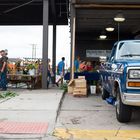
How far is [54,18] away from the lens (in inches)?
1015

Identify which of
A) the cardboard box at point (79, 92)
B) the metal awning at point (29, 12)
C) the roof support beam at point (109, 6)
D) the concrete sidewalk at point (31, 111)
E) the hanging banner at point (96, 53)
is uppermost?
the metal awning at point (29, 12)

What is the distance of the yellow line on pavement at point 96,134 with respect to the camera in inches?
346

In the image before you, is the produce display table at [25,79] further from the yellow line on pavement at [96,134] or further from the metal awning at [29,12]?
the yellow line on pavement at [96,134]

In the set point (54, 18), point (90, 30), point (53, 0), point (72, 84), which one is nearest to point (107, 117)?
point (72, 84)

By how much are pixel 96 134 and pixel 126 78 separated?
1.46 metres

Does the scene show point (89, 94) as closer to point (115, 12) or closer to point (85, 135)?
point (115, 12)

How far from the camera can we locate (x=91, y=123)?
10.4 metres

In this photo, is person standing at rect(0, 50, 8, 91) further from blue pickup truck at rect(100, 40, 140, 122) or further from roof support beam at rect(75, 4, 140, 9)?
blue pickup truck at rect(100, 40, 140, 122)

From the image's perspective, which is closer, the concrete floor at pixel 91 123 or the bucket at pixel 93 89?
the concrete floor at pixel 91 123

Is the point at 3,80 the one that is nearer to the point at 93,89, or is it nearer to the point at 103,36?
the point at 93,89

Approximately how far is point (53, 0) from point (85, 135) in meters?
14.5

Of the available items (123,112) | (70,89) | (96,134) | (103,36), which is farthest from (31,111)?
(103,36)

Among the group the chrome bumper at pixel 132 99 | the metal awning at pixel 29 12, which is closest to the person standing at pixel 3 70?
the metal awning at pixel 29 12

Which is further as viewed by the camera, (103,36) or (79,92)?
(103,36)
